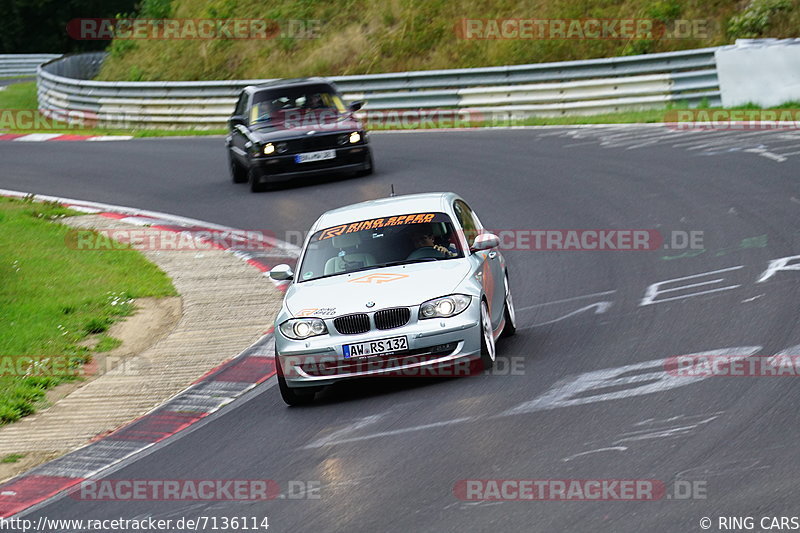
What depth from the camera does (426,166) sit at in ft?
69.5

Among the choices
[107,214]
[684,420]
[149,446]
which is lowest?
[107,214]

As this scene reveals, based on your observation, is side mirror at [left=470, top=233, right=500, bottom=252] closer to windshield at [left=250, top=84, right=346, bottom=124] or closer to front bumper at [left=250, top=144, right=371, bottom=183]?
front bumper at [left=250, top=144, right=371, bottom=183]

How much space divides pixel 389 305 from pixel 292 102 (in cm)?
1248

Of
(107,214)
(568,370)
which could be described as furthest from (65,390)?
(107,214)

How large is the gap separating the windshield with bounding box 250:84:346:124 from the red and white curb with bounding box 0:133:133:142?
31.1ft

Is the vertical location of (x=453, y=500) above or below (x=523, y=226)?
above

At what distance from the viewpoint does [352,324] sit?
31.2ft

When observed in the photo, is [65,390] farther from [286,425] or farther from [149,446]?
[286,425]

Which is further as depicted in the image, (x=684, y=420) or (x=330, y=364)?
(x=330, y=364)

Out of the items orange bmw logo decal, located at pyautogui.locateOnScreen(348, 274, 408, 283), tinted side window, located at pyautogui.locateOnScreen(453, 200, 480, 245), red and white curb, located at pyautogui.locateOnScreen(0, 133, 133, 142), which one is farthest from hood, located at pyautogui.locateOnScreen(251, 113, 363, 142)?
orange bmw logo decal, located at pyautogui.locateOnScreen(348, 274, 408, 283)

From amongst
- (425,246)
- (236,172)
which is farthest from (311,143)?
(425,246)

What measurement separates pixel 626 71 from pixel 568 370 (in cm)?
1625

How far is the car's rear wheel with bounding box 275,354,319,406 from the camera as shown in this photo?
9.68m

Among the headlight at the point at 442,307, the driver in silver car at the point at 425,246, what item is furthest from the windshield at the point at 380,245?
the headlight at the point at 442,307
